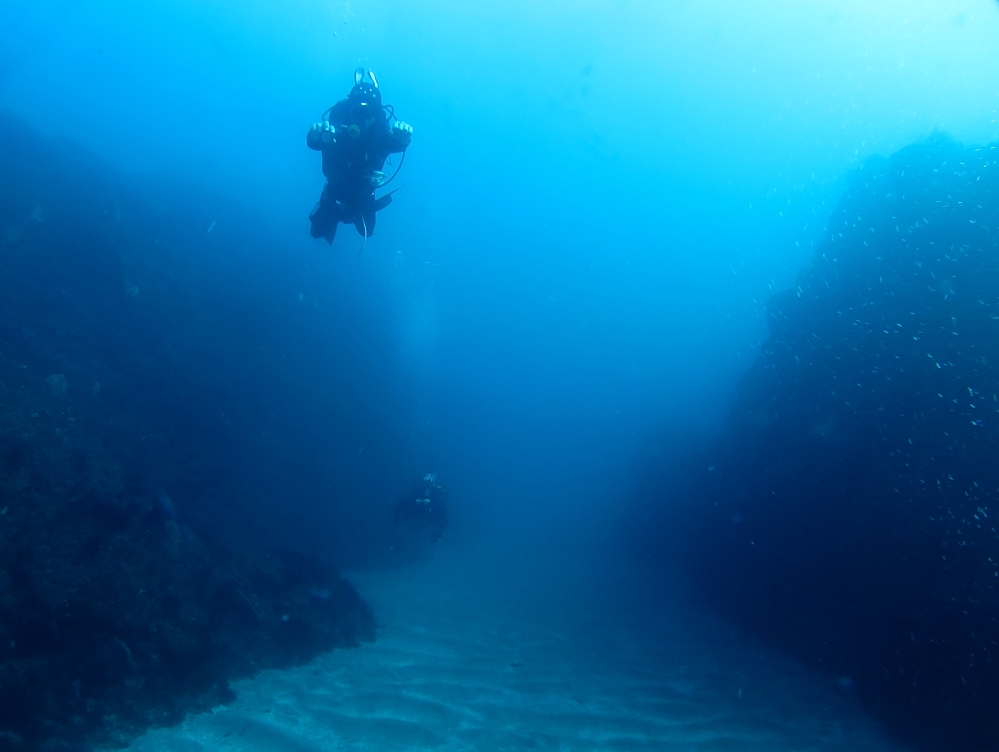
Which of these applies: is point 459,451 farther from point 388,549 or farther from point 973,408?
point 973,408

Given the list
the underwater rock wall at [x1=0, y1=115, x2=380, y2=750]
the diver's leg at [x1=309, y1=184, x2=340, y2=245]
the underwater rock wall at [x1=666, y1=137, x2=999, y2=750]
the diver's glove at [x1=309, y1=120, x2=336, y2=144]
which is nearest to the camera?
the underwater rock wall at [x1=0, y1=115, x2=380, y2=750]

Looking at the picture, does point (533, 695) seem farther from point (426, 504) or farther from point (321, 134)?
point (321, 134)

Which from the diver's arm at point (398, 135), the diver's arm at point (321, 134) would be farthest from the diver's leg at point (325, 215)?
the diver's arm at point (398, 135)

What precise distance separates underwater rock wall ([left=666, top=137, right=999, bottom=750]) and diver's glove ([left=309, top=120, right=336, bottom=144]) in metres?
11.2

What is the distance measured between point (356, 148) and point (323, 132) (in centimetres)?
45

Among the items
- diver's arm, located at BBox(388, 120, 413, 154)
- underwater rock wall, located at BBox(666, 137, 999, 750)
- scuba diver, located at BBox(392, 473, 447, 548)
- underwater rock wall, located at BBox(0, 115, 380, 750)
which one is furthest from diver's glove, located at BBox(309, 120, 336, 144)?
underwater rock wall, located at BBox(666, 137, 999, 750)

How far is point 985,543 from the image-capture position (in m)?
7.70

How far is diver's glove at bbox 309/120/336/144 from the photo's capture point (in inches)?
242

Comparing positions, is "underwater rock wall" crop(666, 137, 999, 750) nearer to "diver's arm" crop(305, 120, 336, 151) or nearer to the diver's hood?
the diver's hood

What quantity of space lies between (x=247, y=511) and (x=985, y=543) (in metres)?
15.1

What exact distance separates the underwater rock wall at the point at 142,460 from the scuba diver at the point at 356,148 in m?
5.19

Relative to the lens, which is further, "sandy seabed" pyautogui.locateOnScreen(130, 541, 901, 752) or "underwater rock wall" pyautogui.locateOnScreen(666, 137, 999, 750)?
"underwater rock wall" pyautogui.locateOnScreen(666, 137, 999, 750)

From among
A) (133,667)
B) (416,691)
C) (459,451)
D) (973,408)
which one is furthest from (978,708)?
(459,451)

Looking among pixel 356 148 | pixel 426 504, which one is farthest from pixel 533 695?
pixel 356 148
